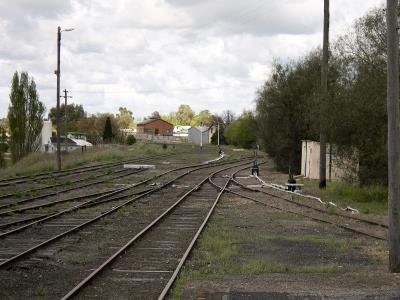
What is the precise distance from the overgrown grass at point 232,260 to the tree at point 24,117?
4969 cm

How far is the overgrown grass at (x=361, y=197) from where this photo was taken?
21164 mm

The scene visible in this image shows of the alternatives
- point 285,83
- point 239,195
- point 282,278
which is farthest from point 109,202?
point 285,83

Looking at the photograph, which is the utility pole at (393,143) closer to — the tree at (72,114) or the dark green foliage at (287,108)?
the dark green foliage at (287,108)

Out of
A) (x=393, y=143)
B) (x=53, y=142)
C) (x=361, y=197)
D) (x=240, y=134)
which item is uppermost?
(x=240, y=134)

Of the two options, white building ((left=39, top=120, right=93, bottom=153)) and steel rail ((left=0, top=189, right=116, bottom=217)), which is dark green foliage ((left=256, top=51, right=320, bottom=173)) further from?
white building ((left=39, top=120, right=93, bottom=153))

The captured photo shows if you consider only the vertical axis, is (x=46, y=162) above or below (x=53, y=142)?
below

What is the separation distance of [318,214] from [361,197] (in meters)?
4.46

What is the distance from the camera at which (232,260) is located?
11852mm

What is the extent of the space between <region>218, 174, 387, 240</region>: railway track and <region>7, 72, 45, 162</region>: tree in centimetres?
3885

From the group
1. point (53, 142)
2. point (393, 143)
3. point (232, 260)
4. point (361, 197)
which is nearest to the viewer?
point (393, 143)

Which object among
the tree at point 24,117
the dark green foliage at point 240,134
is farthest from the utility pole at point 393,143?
the dark green foliage at point 240,134

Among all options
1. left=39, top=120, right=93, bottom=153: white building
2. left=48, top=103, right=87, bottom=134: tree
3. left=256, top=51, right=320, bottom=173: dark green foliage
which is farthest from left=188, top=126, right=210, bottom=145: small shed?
left=256, top=51, right=320, bottom=173: dark green foliage

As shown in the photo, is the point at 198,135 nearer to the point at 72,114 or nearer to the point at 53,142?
→ the point at 72,114

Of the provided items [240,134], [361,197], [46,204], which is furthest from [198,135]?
[46,204]
